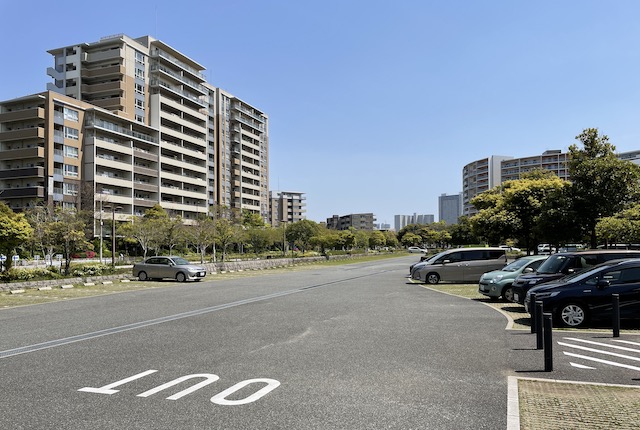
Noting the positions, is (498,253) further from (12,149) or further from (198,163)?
(198,163)

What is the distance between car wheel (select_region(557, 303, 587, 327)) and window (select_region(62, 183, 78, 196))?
216ft

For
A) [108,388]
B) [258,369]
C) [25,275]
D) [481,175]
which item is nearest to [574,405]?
[258,369]

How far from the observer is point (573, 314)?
35.5 ft

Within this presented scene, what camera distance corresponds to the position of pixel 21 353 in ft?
28.4

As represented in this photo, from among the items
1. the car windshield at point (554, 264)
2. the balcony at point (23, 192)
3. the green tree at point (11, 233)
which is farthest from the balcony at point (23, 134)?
the car windshield at point (554, 264)

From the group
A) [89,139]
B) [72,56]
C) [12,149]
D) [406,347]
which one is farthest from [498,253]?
[72,56]

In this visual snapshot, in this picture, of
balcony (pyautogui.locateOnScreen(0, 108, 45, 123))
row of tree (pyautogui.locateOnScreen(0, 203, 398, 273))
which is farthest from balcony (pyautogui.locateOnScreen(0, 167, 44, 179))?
row of tree (pyautogui.locateOnScreen(0, 203, 398, 273))

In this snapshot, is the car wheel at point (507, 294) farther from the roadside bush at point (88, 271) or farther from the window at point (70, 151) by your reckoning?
the window at point (70, 151)

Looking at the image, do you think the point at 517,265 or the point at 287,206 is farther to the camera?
the point at 287,206

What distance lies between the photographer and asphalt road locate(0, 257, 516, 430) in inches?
204

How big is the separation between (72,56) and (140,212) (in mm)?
26724

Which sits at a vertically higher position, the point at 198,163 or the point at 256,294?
the point at 198,163

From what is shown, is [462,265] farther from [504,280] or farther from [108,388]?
[108,388]

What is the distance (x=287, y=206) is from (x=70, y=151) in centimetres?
11408
